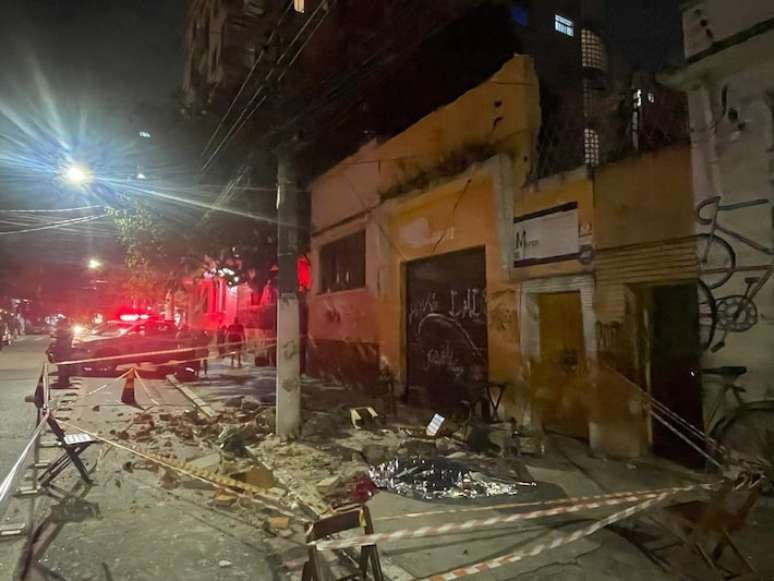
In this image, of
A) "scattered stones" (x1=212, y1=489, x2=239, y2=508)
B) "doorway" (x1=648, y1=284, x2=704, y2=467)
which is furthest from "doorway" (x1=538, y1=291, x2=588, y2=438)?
"scattered stones" (x1=212, y1=489, x2=239, y2=508)

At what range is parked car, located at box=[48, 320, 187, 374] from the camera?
14.8m

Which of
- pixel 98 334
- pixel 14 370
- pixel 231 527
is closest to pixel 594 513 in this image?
pixel 231 527

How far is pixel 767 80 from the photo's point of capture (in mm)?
5262

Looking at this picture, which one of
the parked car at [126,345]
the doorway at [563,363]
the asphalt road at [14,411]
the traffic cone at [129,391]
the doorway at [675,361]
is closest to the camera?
the doorway at [675,361]

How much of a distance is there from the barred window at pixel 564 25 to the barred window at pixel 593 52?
5.44 meters

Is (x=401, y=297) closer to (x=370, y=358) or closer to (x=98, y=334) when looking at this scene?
(x=370, y=358)

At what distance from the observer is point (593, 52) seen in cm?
869

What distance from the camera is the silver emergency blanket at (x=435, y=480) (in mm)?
5137

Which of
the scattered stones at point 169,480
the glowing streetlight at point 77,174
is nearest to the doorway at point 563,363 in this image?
the scattered stones at point 169,480

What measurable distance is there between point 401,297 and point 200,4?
33154mm

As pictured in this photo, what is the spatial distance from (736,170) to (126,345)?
1561 cm

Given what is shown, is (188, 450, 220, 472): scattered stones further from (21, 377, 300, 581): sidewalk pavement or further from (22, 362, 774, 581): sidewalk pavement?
(21, 377, 300, 581): sidewalk pavement

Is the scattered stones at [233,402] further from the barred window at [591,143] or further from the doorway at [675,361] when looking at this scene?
the barred window at [591,143]

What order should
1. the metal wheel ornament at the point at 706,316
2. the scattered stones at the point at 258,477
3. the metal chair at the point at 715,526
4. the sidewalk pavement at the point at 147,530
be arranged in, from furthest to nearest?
the scattered stones at the point at 258,477, the metal wheel ornament at the point at 706,316, the sidewalk pavement at the point at 147,530, the metal chair at the point at 715,526
